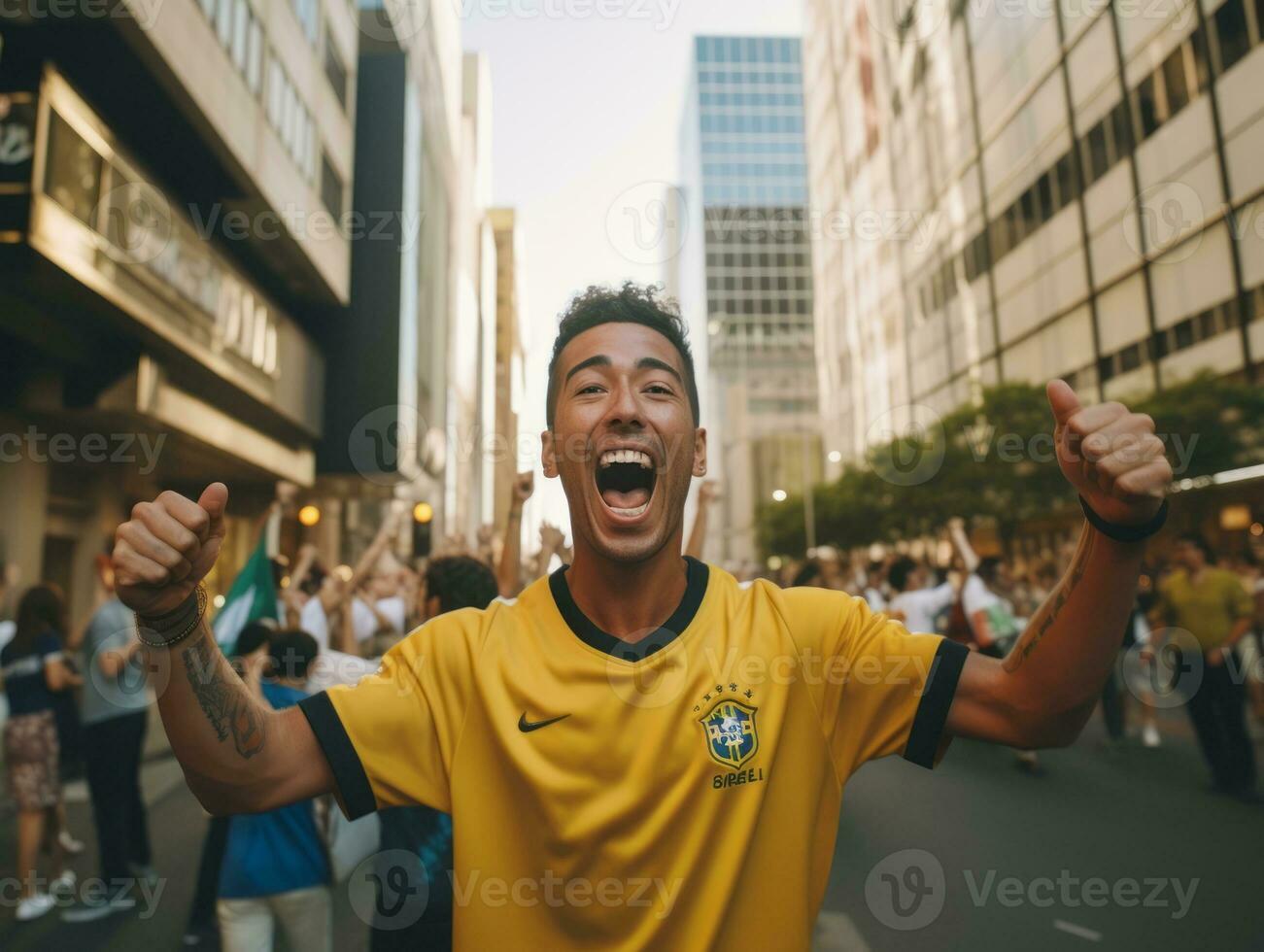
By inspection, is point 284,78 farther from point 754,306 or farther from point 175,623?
point 754,306

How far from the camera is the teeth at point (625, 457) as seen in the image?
6.21ft

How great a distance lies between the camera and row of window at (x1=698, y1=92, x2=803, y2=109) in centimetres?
10675

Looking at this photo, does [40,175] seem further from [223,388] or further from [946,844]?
[946,844]

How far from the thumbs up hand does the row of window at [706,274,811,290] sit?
332 feet

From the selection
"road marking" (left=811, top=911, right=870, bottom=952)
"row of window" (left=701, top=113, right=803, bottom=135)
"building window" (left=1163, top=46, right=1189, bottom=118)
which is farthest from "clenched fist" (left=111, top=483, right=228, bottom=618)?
"row of window" (left=701, top=113, right=803, bottom=135)

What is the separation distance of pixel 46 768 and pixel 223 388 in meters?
14.7

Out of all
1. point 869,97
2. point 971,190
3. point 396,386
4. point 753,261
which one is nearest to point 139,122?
point 396,386

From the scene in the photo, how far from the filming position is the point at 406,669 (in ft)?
5.77

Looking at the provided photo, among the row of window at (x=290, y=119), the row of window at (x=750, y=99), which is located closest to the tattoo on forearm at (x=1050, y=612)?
the row of window at (x=290, y=119)

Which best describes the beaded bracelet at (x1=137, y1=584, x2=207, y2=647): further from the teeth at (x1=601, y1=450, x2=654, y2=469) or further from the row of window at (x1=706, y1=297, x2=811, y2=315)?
the row of window at (x1=706, y1=297, x2=811, y2=315)

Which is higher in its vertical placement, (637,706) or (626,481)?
(626,481)

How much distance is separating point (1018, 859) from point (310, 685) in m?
4.62

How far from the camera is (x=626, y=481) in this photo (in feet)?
7.29

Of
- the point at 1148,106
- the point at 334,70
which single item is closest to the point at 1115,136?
the point at 1148,106
